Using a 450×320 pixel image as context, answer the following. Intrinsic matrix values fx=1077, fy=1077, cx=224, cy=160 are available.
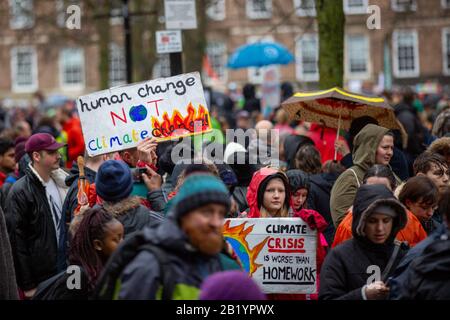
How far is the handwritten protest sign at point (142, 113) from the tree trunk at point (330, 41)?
3620 millimetres

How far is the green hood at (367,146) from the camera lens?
8.77 metres

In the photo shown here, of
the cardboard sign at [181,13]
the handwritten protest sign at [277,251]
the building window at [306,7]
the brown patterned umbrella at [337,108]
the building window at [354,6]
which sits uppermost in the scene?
the building window at [354,6]

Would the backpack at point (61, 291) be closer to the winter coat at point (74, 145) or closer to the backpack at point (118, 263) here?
the backpack at point (118, 263)

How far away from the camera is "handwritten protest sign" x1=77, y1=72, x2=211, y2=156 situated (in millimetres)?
8891

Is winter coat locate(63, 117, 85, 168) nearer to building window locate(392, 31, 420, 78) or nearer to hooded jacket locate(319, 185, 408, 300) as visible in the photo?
hooded jacket locate(319, 185, 408, 300)

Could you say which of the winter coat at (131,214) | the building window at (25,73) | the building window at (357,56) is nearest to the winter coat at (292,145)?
the winter coat at (131,214)

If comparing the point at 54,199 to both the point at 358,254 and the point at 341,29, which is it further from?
the point at 341,29

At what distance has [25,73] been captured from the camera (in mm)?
57594

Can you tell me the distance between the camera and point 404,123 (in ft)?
44.4

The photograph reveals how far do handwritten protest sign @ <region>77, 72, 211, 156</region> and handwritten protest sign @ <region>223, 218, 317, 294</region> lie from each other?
60.6 inches

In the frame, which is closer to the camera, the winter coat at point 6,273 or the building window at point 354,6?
the winter coat at point 6,273

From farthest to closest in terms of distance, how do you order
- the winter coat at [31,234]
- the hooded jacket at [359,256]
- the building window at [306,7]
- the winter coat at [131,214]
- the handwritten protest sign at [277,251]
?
the building window at [306,7]
the winter coat at [31,234]
the handwritten protest sign at [277,251]
the winter coat at [131,214]
the hooded jacket at [359,256]

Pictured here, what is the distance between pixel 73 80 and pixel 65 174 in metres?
48.2
